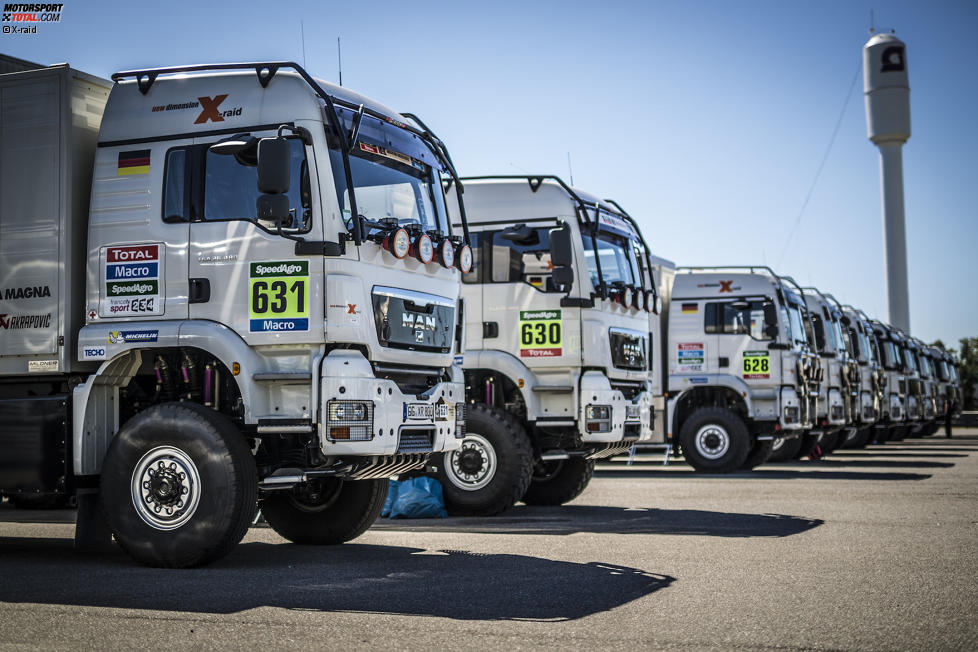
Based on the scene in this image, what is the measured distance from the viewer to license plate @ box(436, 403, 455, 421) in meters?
9.12

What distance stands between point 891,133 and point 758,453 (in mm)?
57535

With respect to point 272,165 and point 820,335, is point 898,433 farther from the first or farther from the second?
point 272,165

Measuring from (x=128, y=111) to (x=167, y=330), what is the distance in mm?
1758

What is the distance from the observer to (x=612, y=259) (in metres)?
13.7

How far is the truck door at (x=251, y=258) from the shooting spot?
8133 millimetres

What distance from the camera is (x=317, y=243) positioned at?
8.07 meters

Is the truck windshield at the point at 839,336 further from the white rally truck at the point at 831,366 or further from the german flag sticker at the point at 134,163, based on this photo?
the german flag sticker at the point at 134,163

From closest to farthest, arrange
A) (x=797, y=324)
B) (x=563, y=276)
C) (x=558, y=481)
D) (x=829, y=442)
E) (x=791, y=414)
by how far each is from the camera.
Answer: (x=563, y=276), (x=558, y=481), (x=791, y=414), (x=797, y=324), (x=829, y=442)

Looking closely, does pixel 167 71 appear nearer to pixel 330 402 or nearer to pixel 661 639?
pixel 330 402

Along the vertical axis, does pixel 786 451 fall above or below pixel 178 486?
below

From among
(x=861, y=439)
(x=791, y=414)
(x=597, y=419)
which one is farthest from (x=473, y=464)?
(x=861, y=439)

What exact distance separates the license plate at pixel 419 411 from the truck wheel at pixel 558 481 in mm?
5250

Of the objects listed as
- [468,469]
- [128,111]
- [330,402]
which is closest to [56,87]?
[128,111]

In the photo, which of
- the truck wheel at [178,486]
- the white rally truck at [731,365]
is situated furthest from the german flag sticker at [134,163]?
the white rally truck at [731,365]
